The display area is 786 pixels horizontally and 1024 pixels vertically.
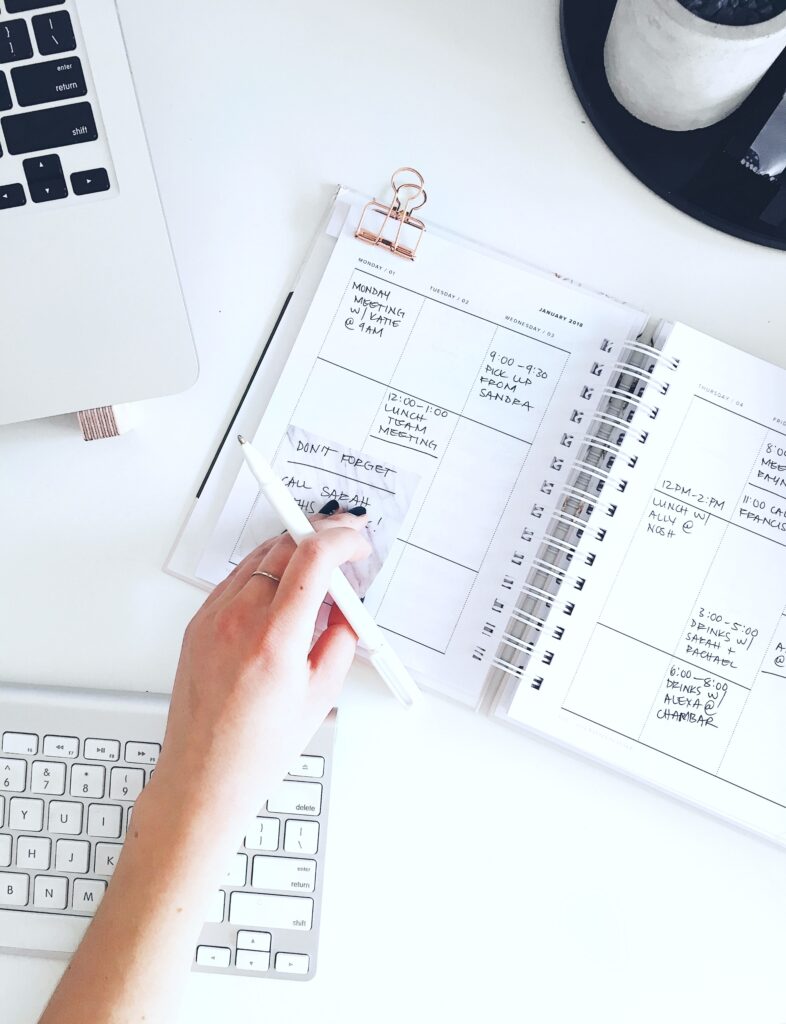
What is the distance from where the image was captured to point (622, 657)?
608 millimetres

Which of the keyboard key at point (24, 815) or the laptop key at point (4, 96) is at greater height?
the laptop key at point (4, 96)

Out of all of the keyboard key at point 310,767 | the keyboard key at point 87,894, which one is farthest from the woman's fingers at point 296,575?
the keyboard key at point 87,894

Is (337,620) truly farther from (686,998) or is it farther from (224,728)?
(686,998)

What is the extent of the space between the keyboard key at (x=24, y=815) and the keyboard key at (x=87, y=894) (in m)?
0.05

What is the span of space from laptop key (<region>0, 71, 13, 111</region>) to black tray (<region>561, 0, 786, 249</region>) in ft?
1.21

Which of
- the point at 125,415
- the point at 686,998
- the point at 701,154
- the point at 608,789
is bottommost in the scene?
the point at 686,998

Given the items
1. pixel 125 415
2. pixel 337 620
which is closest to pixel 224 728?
pixel 337 620

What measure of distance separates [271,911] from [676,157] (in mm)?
585

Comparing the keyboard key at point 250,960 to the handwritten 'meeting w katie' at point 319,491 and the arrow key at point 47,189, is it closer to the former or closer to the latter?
the handwritten 'meeting w katie' at point 319,491

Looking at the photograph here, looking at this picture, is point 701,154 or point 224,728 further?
point 701,154

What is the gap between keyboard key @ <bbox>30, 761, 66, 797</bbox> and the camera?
23.4 inches

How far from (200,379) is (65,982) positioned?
390 mm

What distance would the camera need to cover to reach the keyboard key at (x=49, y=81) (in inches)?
20.7

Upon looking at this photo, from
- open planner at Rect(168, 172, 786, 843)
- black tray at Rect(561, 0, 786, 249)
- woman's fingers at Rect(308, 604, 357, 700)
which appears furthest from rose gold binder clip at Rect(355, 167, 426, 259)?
woman's fingers at Rect(308, 604, 357, 700)
